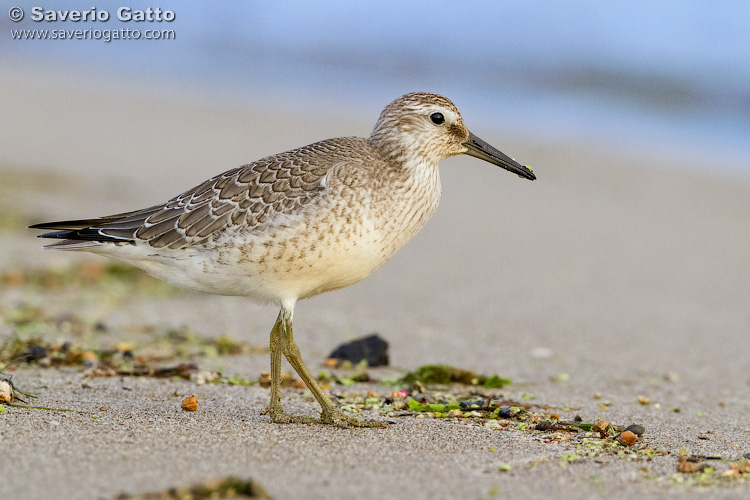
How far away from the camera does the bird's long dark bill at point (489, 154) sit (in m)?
6.00

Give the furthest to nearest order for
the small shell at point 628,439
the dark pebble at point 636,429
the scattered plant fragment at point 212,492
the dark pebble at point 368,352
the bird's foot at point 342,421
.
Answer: the dark pebble at point 368,352, the bird's foot at point 342,421, the dark pebble at point 636,429, the small shell at point 628,439, the scattered plant fragment at point 212,492

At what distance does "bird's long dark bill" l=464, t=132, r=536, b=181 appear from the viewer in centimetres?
600

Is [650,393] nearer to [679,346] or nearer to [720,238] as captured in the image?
[679,346]

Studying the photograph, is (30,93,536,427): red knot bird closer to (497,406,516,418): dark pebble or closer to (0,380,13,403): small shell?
(497,406,516,418): dark pebble

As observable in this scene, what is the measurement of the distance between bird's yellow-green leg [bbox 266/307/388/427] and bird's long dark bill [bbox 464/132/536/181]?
164 cm

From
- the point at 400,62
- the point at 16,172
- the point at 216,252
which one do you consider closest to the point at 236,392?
the point at 216,252

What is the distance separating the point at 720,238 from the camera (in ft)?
38.9

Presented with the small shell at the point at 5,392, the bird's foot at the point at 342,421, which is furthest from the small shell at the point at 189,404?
the small shell at the point at 5,392

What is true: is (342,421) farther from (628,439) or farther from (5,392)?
(5,392)

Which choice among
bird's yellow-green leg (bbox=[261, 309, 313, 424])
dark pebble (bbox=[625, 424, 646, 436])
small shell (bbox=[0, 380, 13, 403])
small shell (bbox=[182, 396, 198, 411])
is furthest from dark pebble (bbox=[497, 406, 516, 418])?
small shell (bbox=[0, 380, 13, 403])

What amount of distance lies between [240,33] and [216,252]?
25.8 m

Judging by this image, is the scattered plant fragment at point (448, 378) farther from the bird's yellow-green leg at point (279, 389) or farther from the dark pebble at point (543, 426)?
the dark pebble at point (543, 426)

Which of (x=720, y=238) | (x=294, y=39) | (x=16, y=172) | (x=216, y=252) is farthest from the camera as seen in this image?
(x=294, y=39)

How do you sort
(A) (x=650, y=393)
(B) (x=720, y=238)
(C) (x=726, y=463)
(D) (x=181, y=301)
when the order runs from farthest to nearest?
(B) (x=720, y=238) → (D) (x=181, y=301) → (A) (x=650, y=393) → (C) (x=726, y=463)
